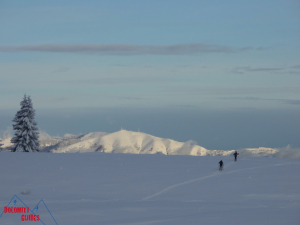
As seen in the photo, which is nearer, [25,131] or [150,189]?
[150,189]

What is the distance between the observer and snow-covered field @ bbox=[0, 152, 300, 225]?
16281 mm

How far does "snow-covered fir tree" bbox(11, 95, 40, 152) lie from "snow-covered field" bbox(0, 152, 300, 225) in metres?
12.3

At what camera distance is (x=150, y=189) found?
27234 millimetres

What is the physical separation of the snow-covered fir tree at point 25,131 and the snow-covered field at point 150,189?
12286 mm

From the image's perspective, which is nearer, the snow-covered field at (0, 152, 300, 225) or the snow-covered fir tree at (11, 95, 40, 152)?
the snow-covered field at (0, 152, 300, 225)

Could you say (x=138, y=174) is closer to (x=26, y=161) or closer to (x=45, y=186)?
(x=45, y=186)

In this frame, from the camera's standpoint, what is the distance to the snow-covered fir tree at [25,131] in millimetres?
54500

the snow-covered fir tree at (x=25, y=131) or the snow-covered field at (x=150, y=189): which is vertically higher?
the snow-covered fir tree at (x=25, y=131)

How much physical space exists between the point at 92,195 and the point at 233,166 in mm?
17990

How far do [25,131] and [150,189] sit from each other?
108 ft

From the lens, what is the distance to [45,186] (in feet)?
92.3

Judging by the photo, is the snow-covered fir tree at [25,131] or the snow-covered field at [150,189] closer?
the snow-covered field at [150,189]

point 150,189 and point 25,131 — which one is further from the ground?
point 25,131

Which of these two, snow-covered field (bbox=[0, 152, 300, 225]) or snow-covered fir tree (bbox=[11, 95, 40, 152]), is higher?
snow-covered fir tree (bbox=[11, 95, 40, 152])
